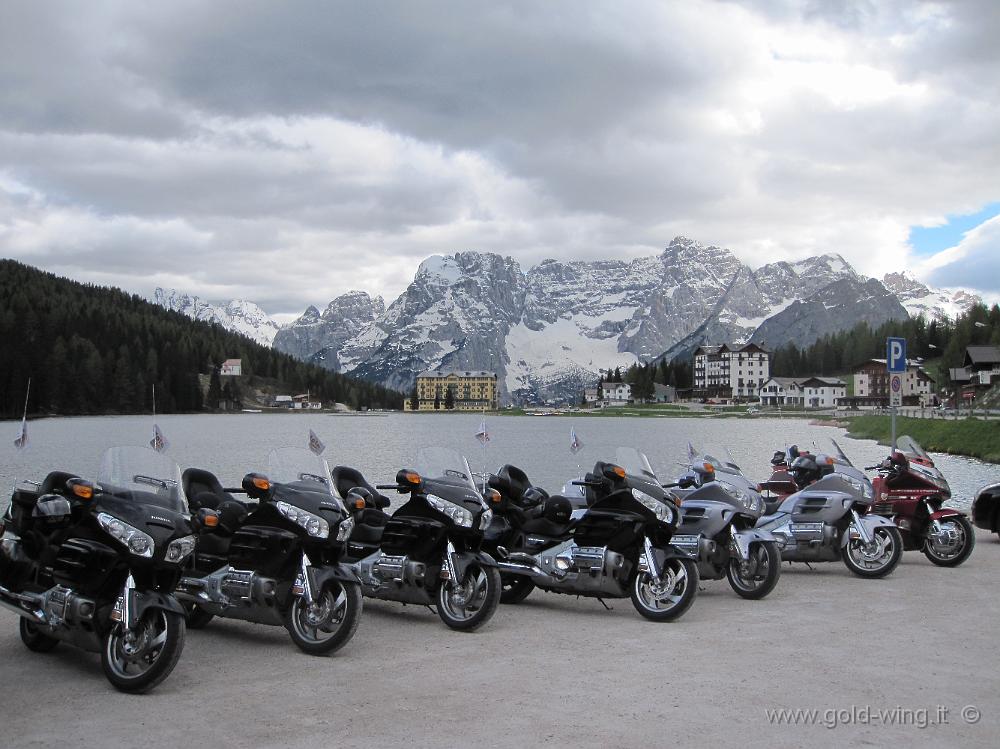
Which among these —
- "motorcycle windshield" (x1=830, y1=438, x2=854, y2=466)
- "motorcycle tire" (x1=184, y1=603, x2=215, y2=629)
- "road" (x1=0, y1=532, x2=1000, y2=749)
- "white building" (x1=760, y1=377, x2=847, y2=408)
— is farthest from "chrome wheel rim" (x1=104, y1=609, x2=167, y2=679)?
"white building" (x1=760, y1=377, x2=847, y2=408)

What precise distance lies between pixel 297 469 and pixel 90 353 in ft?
500

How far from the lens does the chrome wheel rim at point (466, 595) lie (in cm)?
862

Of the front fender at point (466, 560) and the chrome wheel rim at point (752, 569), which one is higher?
the front fender at point (466, 560)

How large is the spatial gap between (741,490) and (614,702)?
5.52 meters

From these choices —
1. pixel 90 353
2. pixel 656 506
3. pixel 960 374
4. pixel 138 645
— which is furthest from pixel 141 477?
pixel 90 353

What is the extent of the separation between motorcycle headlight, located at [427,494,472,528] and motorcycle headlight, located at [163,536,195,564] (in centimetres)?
263

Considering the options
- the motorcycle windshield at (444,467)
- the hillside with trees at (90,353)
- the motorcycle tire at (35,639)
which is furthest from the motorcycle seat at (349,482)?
the hillside with trees at (90,353)

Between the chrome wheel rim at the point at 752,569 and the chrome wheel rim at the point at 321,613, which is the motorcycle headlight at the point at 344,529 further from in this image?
the chrome wheel rim at the point at 752,569

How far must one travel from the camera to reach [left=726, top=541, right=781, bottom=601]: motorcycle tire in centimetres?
997

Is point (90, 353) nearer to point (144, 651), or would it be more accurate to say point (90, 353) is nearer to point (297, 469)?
point (297, 469)

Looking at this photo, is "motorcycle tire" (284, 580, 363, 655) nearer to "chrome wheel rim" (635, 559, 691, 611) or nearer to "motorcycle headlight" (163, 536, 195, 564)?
"motorcycle headlight" (163, 536, 195, 564)

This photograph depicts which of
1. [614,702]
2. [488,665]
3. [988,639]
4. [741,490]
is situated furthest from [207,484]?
[988,639]

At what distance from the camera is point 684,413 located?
186 metres

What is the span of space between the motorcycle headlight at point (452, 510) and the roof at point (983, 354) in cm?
13025
